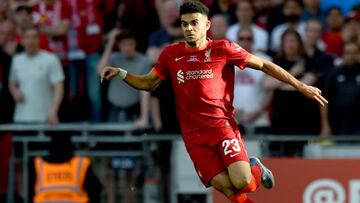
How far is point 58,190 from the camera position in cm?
1658

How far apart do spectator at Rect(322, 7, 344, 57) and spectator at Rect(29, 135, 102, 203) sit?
4.42 m

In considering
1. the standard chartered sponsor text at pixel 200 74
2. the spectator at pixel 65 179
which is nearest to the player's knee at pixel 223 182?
the standard chartered sponsor text at pixel 200 74

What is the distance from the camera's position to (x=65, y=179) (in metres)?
16.6

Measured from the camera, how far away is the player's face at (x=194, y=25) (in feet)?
41.8

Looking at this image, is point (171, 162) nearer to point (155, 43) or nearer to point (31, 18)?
point (155, 43)

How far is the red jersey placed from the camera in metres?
13.0

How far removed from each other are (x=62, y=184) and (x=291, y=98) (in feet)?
10.8

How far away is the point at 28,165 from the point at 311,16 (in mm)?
5005

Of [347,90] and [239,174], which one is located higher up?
[347,90]

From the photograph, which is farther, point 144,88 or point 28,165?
point 28,165

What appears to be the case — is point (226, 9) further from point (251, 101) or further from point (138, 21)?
point (251, 101)

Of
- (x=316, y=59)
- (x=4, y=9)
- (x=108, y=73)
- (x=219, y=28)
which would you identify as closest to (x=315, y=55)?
(x=316, y=59)

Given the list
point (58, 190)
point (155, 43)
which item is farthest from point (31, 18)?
point (58, 190)

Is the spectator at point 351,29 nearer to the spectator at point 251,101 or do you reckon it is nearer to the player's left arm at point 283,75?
the spectator at point 251,101
